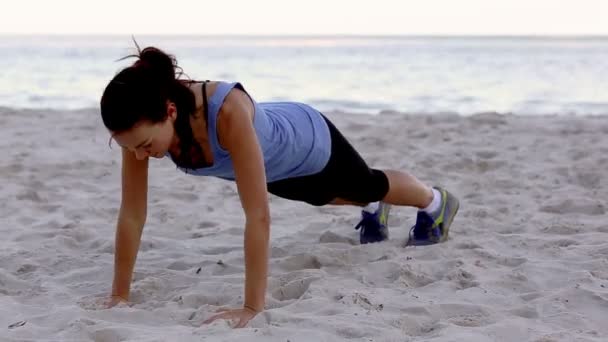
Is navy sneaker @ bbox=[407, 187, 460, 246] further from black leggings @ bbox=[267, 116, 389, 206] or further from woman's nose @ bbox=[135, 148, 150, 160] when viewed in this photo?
woman's nose @ bbox=[135, 148, 150, 160]

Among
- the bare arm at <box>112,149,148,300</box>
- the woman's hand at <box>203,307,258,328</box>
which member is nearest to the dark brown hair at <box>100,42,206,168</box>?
the bare arm at <box>112,149,148,300</box>

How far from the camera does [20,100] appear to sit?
38.6ft

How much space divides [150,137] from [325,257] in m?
1.14

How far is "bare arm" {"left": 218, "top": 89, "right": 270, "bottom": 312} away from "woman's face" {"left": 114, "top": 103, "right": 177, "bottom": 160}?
19 centimetres

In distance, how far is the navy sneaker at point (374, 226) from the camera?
3.55 m

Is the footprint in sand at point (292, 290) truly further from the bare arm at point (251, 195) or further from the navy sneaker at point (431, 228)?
the navy sneaker at point (431, 228)

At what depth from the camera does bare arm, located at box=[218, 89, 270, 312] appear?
2.49 m

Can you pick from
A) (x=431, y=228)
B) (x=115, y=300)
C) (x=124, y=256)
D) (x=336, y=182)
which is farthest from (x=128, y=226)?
(x=431, y=228)

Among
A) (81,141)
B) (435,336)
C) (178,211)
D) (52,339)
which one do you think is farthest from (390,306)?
(81,141)

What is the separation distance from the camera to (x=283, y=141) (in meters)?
2.91

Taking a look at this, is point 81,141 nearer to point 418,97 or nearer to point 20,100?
point 20,100

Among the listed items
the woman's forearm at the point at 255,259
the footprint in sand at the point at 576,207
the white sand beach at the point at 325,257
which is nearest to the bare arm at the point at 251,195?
the woman's forearm at the point at 255,259

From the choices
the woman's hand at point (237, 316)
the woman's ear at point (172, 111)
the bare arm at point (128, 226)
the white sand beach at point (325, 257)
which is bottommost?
the white sand beach at point (325, 257)

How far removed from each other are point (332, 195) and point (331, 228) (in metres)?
0.69
